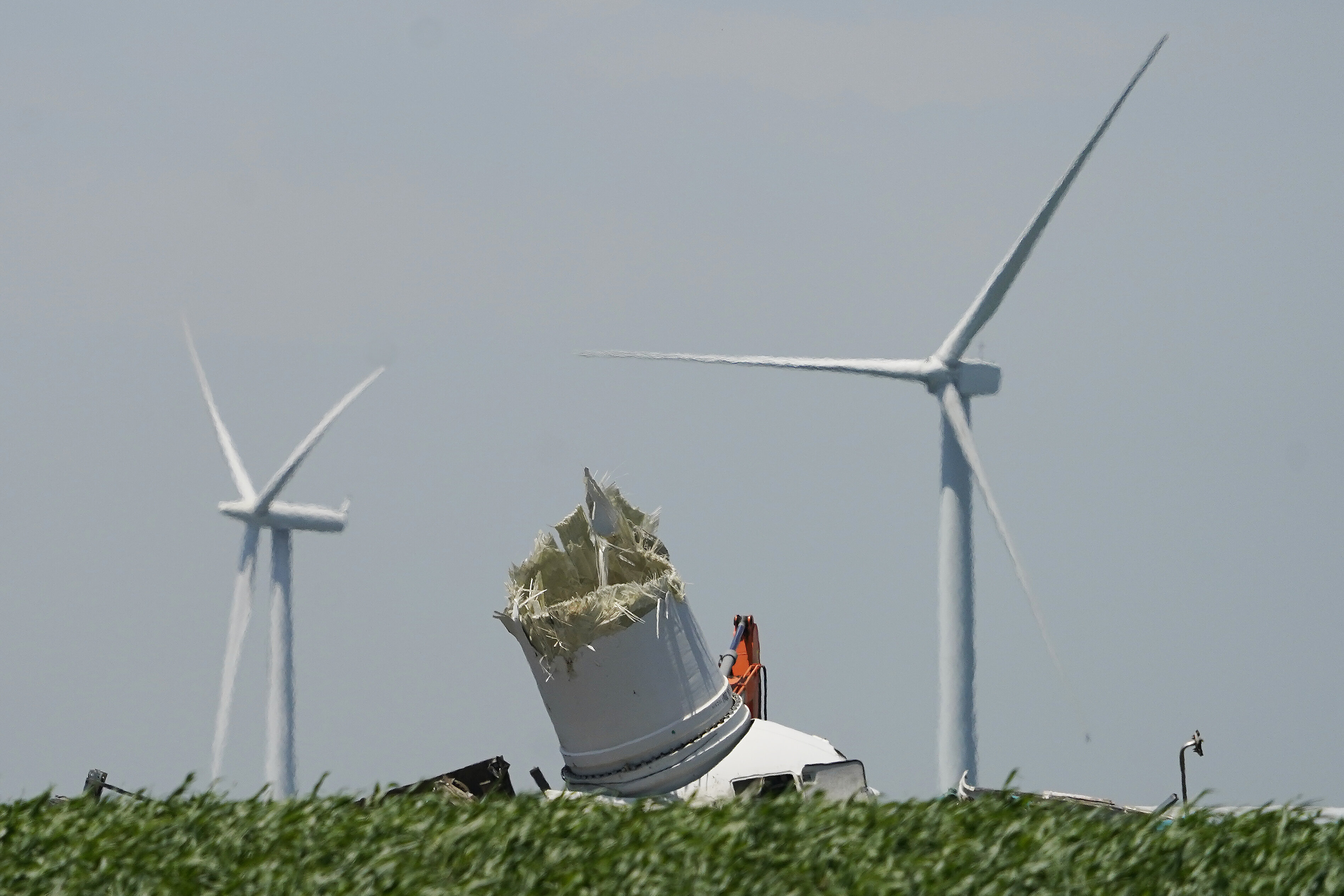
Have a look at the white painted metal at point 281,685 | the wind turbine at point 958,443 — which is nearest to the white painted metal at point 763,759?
the wind turbine at point 958,443

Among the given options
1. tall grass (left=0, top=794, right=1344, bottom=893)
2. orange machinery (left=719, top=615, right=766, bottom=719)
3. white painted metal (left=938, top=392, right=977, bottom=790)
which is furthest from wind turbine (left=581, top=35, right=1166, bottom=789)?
tall grass (left=0, top=794, right=1344, bottom=893)

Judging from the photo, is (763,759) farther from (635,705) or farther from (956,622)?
(956,622)

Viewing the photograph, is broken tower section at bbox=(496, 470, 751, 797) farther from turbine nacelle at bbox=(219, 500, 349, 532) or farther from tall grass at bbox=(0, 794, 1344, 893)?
turbine nacelle at bbox=(219, 500, 349, 532)

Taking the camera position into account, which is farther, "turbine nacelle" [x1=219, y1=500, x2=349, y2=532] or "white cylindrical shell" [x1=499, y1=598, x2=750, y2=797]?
"turbine nacelle" [x1=219, y1=500, x2=349, y2=532]

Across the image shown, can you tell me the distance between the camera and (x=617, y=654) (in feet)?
80.0

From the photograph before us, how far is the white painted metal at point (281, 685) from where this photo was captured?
55344 mm

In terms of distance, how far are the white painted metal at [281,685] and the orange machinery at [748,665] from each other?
2485 cm

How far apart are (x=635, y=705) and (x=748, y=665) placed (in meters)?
8.87

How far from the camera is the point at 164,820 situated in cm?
1691

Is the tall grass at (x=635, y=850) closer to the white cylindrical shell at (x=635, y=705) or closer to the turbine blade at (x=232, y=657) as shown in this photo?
the white cylindrical shell at (x=635, y=705)

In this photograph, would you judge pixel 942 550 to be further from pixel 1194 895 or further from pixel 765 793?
pixel 1194 895

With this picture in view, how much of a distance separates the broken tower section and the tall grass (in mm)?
6279

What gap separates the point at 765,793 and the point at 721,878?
8.14 metres

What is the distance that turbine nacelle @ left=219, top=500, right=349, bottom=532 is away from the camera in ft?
189
